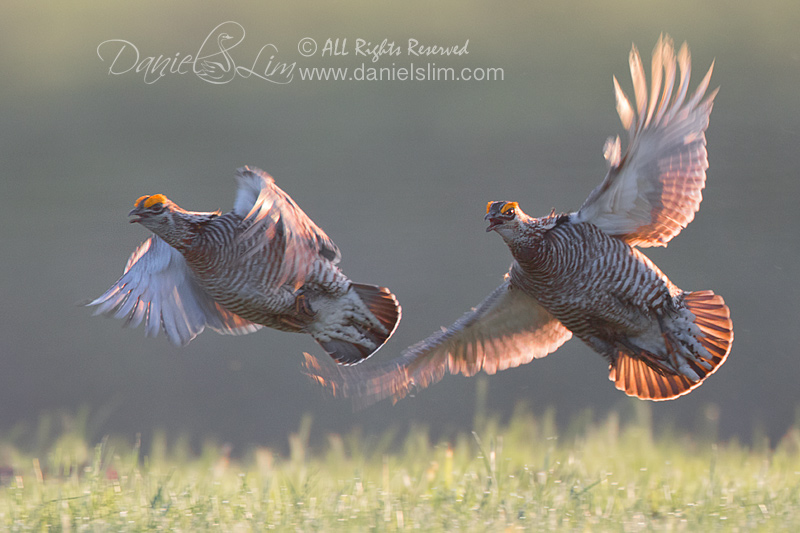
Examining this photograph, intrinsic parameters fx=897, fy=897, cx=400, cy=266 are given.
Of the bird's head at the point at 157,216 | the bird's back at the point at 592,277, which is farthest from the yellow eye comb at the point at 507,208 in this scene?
the bird's head at the point at 157,216

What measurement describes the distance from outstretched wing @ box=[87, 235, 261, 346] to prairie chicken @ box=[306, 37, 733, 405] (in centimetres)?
92

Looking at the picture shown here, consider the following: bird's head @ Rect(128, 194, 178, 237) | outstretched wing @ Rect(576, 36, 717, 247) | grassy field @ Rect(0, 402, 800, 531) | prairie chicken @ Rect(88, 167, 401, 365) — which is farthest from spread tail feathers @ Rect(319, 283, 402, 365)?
outstretched wing @ Rect(576, 36, 717, 247)

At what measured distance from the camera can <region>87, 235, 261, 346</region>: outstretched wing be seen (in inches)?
174

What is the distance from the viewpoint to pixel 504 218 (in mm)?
4117

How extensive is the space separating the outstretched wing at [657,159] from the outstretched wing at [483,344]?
673 millimetres

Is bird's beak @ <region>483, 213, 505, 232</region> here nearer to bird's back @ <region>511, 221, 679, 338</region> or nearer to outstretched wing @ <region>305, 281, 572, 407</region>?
bird's back @ <region>511, 221, 679, 338</region>

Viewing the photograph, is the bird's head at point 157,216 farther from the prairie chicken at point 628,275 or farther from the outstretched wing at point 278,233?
the prairie chicken at point 628,275

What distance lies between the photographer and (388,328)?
4328mm

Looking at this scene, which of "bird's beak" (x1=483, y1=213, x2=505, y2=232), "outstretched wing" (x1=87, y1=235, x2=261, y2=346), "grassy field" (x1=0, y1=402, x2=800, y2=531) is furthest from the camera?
"outstretched wing" (x1=87, y1=235, x2=261, y2=346)

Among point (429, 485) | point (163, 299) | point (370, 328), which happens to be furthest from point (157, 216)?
point (429, 485)

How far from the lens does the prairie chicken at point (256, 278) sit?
4141mm

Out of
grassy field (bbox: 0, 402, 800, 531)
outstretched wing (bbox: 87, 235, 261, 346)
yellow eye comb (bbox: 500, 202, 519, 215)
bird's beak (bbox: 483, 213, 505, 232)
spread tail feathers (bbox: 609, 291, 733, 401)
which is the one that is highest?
yellow eye comb (bbox: 500, 202, 519, 215)

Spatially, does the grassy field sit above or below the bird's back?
below

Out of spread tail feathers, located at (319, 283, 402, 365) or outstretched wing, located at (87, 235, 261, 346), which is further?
outstretched wing, located at (87, 235, 261, 346)
